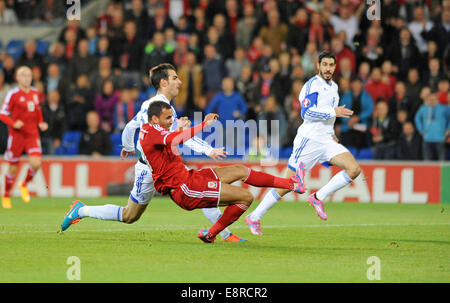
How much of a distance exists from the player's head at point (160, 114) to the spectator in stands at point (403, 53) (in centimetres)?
1034

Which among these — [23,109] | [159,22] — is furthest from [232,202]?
[159,22]

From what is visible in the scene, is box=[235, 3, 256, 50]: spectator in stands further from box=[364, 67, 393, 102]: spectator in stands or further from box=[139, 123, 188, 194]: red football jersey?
box=[139, 123, 188, 194]: red football jersey

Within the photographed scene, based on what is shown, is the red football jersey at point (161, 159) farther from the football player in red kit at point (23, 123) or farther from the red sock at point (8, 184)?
the red sock at point (8, 184)

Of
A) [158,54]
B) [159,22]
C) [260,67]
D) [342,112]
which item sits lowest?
[342,112]

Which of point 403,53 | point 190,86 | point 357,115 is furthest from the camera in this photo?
point 403,53

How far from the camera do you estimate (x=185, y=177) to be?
29.2 ft

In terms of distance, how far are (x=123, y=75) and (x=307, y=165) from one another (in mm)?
8299

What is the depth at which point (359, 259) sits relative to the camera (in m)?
8.52

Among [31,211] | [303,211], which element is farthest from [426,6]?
[31,211]

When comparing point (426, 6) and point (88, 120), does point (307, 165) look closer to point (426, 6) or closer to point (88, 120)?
point (88, 120)

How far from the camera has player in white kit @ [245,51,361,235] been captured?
10773mm

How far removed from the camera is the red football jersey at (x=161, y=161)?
8.85m

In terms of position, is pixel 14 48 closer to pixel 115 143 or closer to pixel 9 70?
pixel 9 70

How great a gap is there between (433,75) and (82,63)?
753 cm
